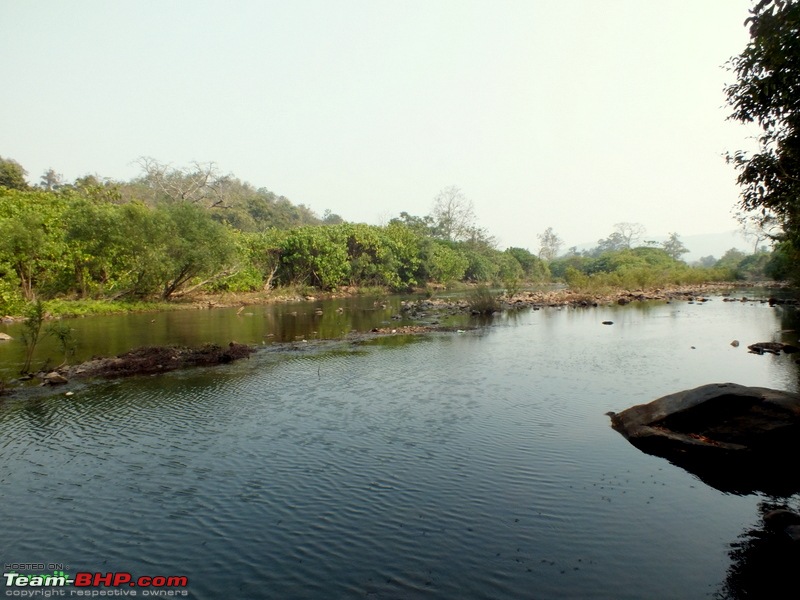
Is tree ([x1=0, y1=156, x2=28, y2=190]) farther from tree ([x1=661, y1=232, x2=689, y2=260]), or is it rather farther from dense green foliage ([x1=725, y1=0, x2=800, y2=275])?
tree ([x1=661, y1=232, x2=689, y2=260])

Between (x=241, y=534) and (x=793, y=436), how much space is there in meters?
8.48

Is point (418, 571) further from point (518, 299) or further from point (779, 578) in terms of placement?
point (518, 299)

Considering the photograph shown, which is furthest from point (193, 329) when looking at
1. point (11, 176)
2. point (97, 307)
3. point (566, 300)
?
point (11, 176)

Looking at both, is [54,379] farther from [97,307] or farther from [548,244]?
[548,244]

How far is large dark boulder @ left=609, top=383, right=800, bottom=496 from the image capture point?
7598 mm

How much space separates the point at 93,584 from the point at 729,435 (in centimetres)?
928

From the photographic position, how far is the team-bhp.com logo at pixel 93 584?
5.00 metres

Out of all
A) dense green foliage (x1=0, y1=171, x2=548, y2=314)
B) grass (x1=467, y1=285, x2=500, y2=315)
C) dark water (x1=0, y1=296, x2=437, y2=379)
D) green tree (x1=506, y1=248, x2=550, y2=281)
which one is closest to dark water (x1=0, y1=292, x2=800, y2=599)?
dark water (x1=0, y1=296, x2=437, y2=379)

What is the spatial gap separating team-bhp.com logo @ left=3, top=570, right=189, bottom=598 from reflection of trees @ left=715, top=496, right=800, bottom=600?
5377mm

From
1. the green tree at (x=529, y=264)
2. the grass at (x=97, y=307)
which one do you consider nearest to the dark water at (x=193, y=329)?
the grass at (x=97, y=307)

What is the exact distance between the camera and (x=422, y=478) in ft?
24.8

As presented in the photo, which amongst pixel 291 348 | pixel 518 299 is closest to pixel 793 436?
pixel 291 348
